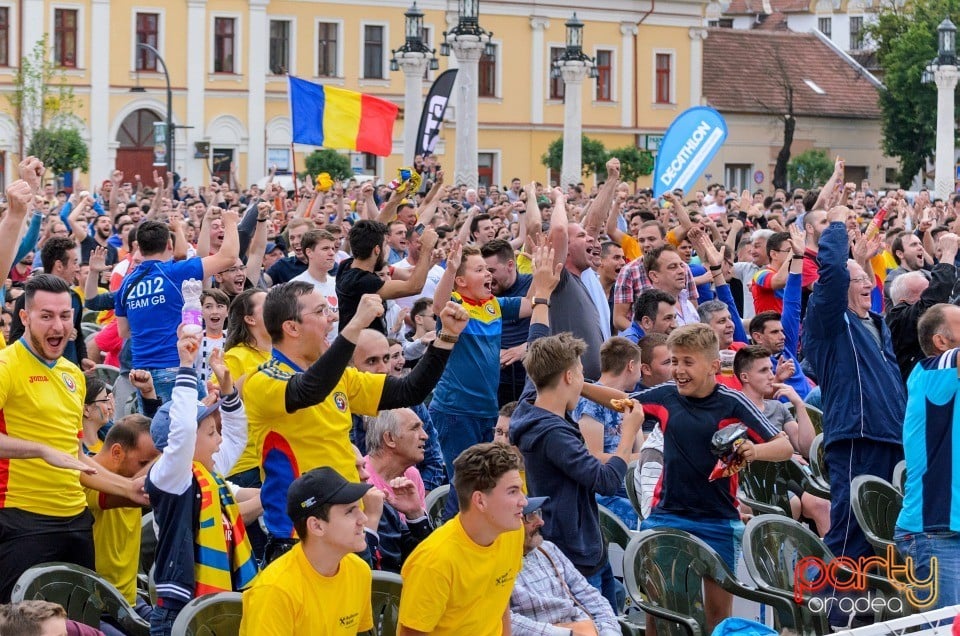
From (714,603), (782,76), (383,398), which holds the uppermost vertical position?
(782,76)

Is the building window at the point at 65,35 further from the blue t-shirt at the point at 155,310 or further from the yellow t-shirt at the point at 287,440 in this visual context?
the yellow t-shirt at the point at 287,440

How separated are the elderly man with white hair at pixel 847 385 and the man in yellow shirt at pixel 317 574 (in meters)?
3.45

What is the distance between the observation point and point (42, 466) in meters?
6.99

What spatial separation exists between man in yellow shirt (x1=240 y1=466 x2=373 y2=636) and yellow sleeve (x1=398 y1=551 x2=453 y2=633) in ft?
0.54

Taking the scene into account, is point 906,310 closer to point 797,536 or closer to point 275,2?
point 797,536

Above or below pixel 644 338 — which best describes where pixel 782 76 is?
above

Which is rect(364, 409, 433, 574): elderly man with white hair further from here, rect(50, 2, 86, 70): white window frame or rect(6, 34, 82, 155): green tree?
rect(50, 2, 86, 70): white window frame

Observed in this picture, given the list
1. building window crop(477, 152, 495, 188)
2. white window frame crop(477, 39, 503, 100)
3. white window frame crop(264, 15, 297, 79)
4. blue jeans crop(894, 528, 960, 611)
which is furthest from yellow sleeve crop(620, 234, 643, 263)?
building window crop(477, 152, 495, 188)

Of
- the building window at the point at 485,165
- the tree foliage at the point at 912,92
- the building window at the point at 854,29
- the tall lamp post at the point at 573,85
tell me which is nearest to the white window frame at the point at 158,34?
the building window at the point at 485,165

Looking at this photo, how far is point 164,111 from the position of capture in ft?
179

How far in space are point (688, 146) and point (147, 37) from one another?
35.7m

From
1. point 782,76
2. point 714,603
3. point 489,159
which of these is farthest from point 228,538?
point 782,76

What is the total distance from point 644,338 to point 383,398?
2.65 m

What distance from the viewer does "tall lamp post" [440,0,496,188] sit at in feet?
95.9
